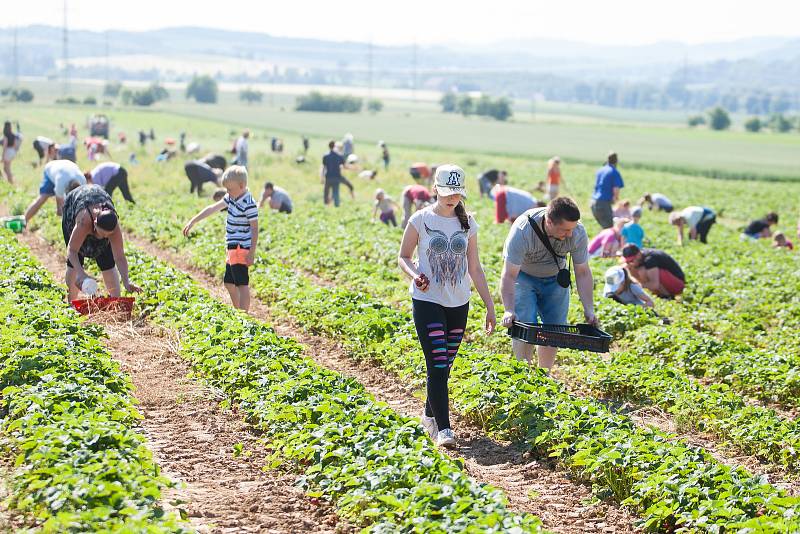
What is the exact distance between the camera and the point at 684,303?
1376 cm

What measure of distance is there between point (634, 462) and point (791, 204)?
28.1 m

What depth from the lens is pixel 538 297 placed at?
878cm

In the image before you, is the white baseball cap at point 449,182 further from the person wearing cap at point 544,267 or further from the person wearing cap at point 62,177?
the person wearing cap at point 62,177

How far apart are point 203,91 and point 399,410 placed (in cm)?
A: 16209

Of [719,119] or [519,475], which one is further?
[719,119]

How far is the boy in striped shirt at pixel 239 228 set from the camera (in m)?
10.7

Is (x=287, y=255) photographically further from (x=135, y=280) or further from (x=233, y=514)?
(x=233, y=514)

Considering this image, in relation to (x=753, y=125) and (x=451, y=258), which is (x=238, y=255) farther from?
(x=753, y=125)

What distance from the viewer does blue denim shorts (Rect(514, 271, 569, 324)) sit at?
28.6ft

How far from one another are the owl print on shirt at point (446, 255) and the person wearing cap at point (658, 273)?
20.4ft

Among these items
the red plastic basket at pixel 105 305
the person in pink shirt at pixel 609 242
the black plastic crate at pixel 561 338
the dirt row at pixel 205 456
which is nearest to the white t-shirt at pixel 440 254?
the black plastic crate at pixel 561 338

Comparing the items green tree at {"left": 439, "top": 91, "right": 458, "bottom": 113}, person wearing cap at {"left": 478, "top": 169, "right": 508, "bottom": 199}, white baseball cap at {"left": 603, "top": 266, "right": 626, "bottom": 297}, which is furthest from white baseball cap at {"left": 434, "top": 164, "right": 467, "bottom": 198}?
green tree at {"left": 439, "top": 91, "right": 458, "bottom": 113}

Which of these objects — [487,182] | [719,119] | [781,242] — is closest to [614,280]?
[781,242]

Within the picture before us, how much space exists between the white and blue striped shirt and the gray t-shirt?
3.37m
